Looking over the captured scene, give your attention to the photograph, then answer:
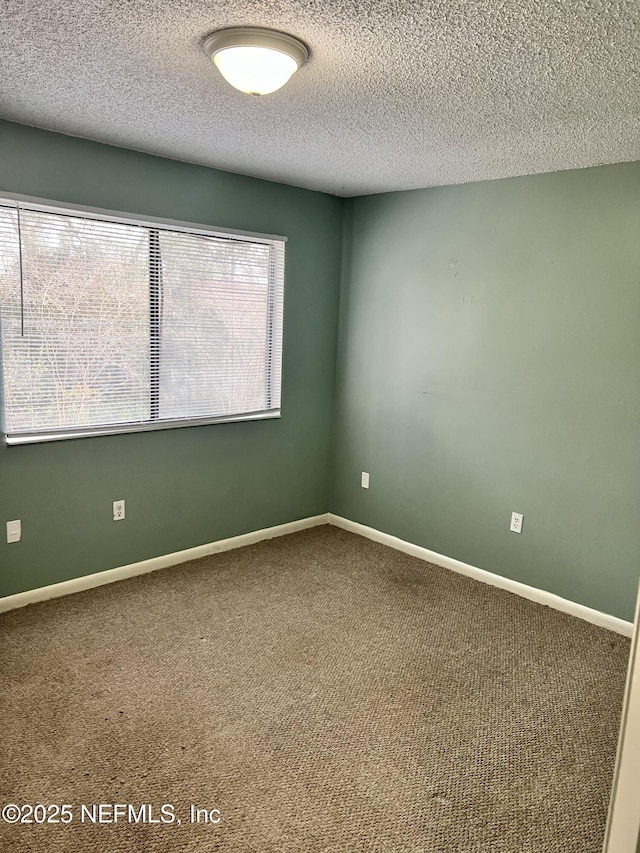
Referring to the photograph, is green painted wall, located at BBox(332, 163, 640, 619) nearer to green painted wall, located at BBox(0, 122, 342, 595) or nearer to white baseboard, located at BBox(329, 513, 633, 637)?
white baseboard, located at BBox(329, 513, 633, 637)

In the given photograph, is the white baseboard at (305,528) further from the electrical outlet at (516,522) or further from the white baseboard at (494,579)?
the electrical outlet at (516,522)

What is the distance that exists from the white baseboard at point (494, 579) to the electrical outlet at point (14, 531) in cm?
219

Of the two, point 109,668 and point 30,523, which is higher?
point 30,523

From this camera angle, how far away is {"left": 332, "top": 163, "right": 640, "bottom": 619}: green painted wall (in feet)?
10.1

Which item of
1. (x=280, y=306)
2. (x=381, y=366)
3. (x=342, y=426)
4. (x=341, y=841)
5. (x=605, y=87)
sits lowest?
(x=341, y=841)

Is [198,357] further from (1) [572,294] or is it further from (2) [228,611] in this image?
(1) [572,294]

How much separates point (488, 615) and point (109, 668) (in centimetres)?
192

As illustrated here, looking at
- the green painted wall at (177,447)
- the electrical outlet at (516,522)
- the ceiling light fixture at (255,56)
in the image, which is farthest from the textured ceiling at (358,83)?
the electrical outlet at (516,522)

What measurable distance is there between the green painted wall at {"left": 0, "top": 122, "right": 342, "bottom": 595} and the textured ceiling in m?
0.20

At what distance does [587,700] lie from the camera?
2533 mm

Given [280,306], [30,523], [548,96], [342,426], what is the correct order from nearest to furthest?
[548,96] < [30,523] < [280,306] < [342,426]

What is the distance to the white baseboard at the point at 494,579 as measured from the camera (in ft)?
10.4

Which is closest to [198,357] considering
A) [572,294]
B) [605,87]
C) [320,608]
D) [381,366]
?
[381,366]

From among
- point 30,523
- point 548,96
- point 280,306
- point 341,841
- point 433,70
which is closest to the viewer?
point 341,841
